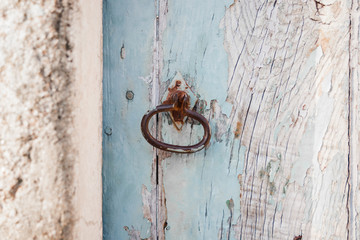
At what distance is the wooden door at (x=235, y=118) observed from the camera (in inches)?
24.2

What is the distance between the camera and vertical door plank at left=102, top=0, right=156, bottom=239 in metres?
0.65

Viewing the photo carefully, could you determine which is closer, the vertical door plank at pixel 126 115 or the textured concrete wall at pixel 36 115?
the textured concrete wall at pixel 36 115

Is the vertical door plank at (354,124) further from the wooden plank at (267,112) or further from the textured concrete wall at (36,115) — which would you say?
the textured concrete wall at (36,115)

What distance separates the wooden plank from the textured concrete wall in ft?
0.68

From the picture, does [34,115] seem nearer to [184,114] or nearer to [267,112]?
[184,114]

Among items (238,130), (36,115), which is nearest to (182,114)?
(238,130)

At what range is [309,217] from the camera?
0.63 m

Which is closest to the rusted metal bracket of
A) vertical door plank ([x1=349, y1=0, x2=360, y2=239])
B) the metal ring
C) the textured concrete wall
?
the metal ring

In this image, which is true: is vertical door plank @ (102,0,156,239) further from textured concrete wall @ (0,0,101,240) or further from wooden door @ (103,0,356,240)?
textured concrete wall @ (0,0,101,240)

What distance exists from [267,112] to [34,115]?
0.42 metres

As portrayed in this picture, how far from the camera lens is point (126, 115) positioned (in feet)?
2.19

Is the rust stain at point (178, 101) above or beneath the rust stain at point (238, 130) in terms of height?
above

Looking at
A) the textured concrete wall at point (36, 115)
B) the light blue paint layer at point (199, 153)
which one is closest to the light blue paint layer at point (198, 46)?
the light blue paint layer at point (199, 153)

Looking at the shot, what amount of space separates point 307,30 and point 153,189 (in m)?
0.44
